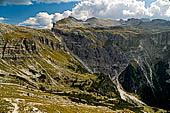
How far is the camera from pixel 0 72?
16362cm

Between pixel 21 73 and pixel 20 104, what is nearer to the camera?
pixel 20 104

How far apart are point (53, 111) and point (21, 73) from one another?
478ft

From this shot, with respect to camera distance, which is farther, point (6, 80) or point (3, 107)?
point (6, 80)

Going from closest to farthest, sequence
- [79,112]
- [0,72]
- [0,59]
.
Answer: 1. [79,112]
2. [0,72]
3. [0,59]

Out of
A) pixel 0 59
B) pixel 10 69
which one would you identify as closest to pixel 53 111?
pixel 10 69

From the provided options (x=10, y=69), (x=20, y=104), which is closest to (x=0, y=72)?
(x=10, y=69)

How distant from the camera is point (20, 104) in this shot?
6481cm

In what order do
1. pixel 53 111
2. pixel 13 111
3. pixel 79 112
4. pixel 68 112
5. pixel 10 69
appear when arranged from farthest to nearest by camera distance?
pixel 10 69, pixel 79 112, pixel 68 112, pixel 53 111, pixel 13 111

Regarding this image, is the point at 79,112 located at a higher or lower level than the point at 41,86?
higher

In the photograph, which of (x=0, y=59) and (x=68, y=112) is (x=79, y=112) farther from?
(x=0, y=59)

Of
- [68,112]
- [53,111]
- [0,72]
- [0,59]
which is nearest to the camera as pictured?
[53,111]

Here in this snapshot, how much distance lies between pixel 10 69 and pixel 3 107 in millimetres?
140777

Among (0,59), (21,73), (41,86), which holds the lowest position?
(41,86)

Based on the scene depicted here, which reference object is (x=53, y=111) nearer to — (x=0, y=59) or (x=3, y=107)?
(x=3, y=107)
